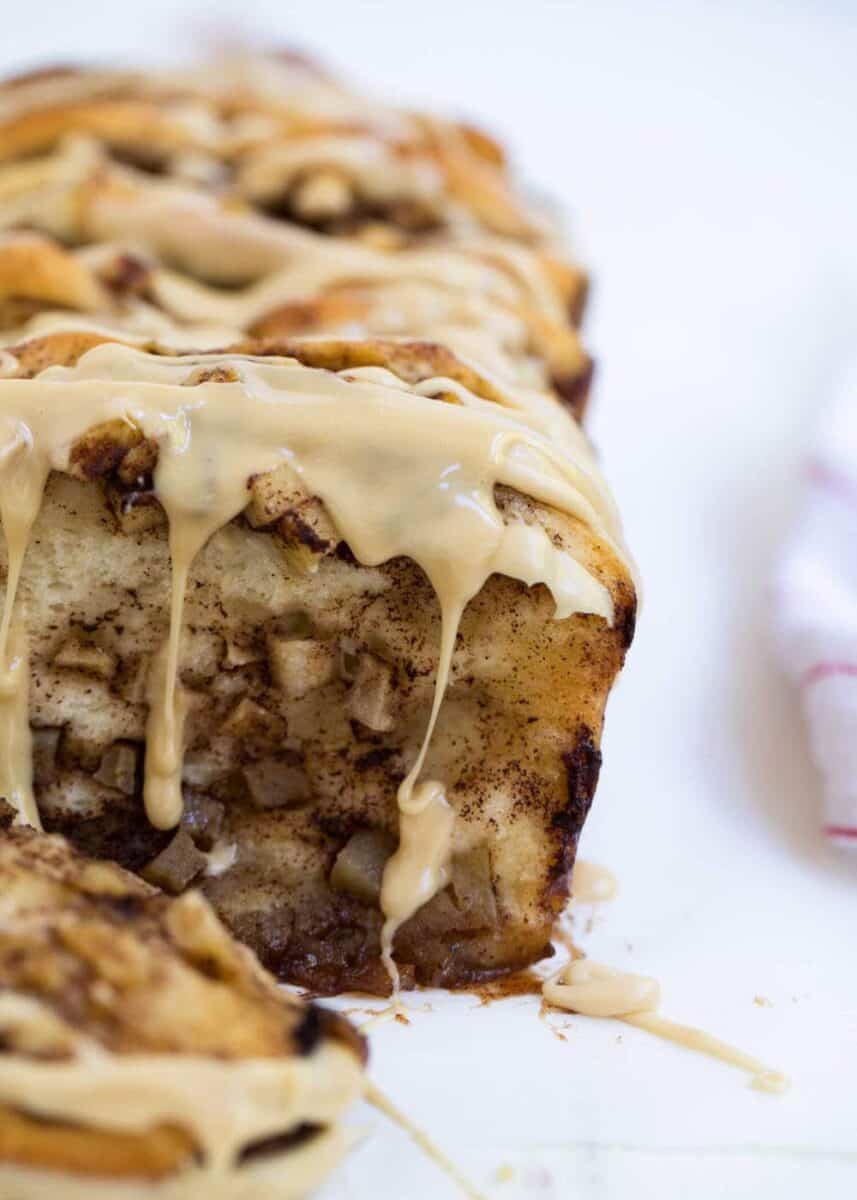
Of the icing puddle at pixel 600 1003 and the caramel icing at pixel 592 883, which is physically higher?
the icing puddle at pixel 600 1003

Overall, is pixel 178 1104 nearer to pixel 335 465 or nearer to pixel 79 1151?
pixel 79 1151

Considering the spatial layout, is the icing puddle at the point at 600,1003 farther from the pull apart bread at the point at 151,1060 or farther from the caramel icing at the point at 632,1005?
the pull apart bread at the point at 151,1060

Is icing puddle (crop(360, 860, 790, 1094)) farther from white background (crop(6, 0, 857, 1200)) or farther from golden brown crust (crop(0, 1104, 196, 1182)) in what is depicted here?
golden brown crust (crop(0, 1104, 196, 1182))

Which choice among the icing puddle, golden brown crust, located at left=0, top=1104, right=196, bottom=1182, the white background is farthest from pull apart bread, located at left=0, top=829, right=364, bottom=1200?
the icing puddle

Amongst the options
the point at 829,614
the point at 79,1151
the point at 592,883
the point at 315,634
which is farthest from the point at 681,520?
the point at 79,1151

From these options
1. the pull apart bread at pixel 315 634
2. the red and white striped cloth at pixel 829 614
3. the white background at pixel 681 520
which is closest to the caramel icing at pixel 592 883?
the white background at pixel 681 520

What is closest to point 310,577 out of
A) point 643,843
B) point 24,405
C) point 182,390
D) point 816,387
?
point 182,390
